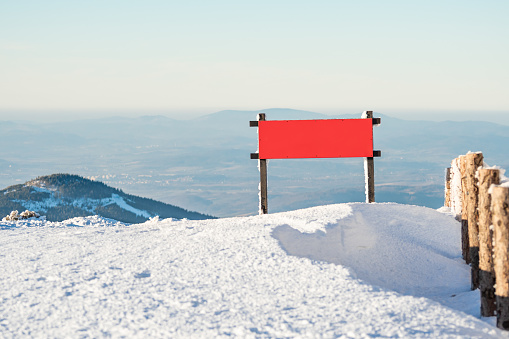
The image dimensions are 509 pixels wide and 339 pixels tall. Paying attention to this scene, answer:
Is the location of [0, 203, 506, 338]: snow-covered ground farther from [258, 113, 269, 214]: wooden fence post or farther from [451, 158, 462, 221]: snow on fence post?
[258, 113, 269, 214]: wooden fence post

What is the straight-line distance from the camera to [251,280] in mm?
7234

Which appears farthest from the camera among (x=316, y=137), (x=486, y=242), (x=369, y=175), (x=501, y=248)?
(x=369, y=175)

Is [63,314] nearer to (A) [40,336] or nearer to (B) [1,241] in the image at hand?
(A) [40,336]

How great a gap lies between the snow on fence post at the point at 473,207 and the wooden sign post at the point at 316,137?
17.8 ft

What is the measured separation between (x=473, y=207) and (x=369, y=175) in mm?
6374

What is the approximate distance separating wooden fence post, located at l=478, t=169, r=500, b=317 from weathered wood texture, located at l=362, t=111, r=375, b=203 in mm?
6632

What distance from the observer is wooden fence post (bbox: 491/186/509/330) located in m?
5.71

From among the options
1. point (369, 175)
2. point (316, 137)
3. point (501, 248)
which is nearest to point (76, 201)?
point (369, 175)

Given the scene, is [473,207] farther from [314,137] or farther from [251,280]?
[314,137]

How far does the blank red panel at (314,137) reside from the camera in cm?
1284

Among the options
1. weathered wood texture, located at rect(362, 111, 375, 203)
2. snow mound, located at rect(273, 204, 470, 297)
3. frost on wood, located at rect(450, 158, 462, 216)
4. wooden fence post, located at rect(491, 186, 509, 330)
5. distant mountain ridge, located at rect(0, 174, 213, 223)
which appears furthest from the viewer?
distant mountain ridge, located at rect(0, 174, 213, 223)

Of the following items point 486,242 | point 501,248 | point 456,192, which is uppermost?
point 501,248

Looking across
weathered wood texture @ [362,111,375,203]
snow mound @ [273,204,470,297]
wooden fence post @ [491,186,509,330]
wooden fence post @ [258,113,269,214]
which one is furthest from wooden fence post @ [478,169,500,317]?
wooden fence post @ [258,113,269,214]

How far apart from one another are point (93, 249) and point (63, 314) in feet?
10.2
